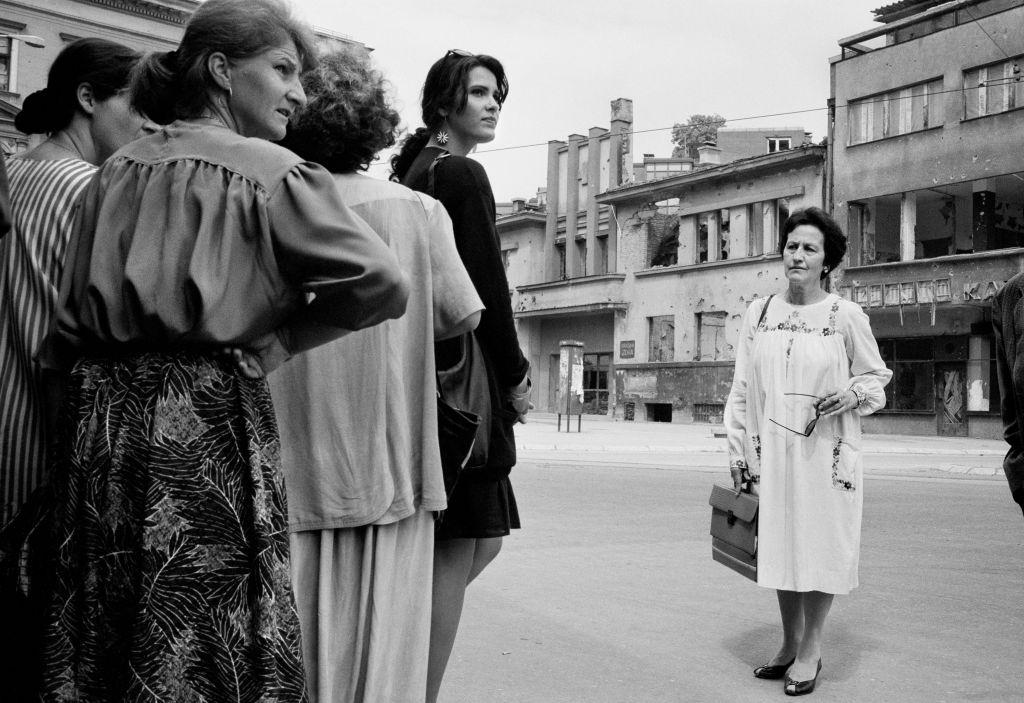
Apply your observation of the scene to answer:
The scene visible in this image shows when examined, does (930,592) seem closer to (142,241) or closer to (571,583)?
(571,583)

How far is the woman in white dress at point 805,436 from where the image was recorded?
15.1ft

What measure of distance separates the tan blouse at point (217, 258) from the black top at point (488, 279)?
101 cm

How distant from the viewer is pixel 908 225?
103 ft

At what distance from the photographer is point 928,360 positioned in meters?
30.6

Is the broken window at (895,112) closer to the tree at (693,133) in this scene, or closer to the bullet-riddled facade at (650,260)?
the bullet-riddled facade at (650,260)

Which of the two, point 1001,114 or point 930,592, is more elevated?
point 1001,114

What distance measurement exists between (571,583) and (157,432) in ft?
15.7

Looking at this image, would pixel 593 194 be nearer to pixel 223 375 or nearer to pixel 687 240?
pixel 687 240

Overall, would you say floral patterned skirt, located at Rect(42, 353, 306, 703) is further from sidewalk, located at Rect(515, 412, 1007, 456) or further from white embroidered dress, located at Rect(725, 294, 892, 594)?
sidewalk, located at Rect(515, 412, 1007, 456)

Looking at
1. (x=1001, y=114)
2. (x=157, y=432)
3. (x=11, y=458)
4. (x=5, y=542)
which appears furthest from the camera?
(x=1001, y=114)

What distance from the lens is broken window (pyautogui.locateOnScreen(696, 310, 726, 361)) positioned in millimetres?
36562

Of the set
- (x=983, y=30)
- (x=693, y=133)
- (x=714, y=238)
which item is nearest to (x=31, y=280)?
(x=983, y=30)

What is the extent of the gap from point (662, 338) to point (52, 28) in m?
22.7

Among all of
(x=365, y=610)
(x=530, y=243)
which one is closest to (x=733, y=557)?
(x=365, y=610)
